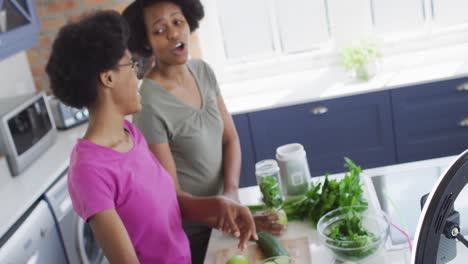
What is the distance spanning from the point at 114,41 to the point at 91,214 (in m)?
0.43

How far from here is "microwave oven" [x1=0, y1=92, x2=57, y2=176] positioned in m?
2.56

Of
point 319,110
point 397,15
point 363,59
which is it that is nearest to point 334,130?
point 319,110

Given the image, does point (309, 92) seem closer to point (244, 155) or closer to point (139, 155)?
point (244, 155)

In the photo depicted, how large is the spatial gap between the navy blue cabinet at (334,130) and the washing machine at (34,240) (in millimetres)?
1288

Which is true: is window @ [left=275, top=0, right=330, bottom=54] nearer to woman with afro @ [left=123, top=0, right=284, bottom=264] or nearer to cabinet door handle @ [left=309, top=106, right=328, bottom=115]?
cabinet door handle @ [left=309, top=106, right=328, bottom=115]

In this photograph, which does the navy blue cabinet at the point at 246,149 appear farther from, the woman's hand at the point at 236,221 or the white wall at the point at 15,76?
the woman's hand at the point at 236,221

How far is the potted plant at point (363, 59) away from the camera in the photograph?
3.38 metres

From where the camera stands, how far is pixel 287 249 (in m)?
1.56

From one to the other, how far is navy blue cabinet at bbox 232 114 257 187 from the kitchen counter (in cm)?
132

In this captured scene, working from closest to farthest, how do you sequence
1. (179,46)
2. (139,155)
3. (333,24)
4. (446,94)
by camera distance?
(139,155), (179,46), (446,94), (333,24)

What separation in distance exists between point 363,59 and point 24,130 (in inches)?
72.7

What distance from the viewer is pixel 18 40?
291cm

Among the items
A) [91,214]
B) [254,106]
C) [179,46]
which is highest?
[179,46]

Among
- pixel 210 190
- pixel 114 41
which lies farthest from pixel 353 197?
pixel 114 41
